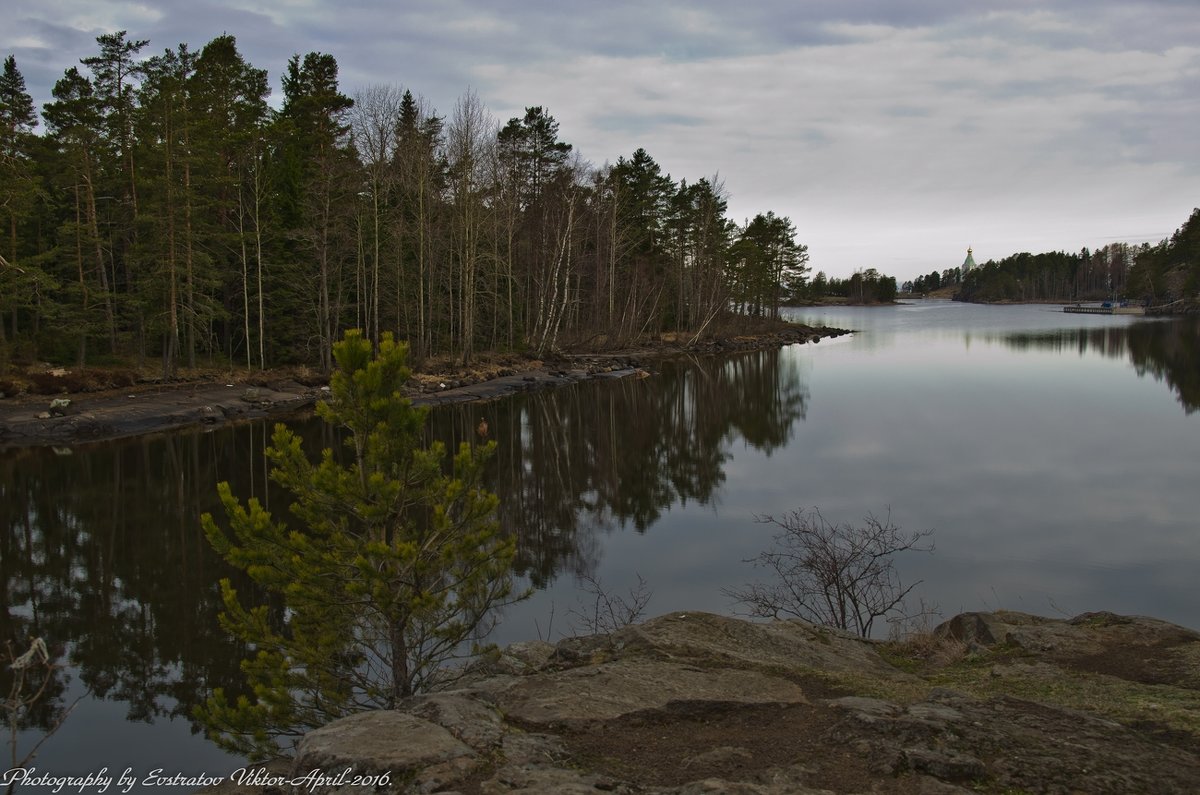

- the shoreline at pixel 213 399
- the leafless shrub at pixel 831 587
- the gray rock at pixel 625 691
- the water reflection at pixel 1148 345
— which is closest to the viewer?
the gray rock at pixel 625 691

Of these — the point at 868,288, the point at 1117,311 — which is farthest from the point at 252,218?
the point at 868,288

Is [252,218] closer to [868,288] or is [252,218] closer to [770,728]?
[770,728]

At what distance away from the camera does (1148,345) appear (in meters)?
56.4

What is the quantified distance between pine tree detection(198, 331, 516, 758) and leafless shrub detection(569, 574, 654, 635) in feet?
12.2

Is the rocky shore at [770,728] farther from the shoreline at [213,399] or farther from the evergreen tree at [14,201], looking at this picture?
the evergreen tree at [14,201]

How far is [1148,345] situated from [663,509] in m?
54.2

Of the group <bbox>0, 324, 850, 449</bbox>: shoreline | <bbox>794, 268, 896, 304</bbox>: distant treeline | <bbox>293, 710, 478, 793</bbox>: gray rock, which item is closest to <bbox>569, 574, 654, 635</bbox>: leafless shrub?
<bbox>293, 710, 478, 793</bbox>: gray rock

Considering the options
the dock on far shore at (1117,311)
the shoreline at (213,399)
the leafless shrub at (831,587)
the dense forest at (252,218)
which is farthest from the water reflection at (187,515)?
the dock on far shore at (1117,311)

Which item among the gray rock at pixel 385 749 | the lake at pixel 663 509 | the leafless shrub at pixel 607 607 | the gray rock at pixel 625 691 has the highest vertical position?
the gray rock at pixel 385 749

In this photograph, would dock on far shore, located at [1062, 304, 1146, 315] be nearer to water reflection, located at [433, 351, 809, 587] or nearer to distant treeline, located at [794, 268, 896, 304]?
distant treeline, located at [794, 268, 896, 304]

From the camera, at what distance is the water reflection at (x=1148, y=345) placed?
3681cm

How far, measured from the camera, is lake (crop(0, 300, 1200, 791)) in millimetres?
10227

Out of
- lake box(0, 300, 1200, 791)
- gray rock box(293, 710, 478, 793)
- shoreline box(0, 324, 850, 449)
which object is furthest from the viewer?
shoreline box(0, 324, 850, 449)

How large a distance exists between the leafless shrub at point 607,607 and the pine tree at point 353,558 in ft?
12.2
